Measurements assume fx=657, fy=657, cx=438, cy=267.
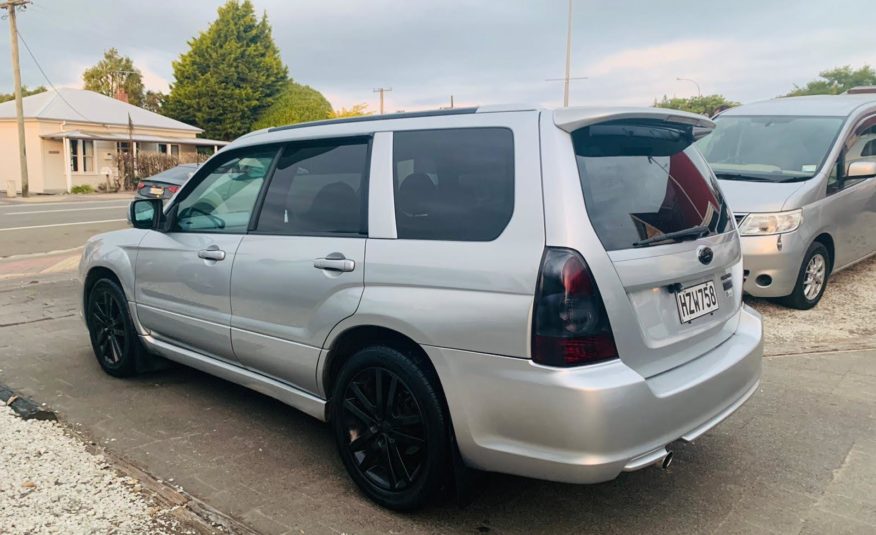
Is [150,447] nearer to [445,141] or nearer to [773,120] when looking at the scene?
[445,141]

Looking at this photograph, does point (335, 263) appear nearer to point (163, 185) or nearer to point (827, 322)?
point (827, 322)

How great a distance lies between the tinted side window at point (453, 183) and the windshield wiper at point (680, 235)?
1.88 feet

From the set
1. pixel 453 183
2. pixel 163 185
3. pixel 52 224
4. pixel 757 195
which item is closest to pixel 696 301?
pixel 453 183

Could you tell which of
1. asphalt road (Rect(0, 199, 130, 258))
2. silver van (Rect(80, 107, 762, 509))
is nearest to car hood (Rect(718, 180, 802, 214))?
silver van (Rect(80, 107, 762, 509))

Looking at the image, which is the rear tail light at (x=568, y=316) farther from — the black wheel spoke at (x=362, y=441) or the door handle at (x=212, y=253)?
the door handle at (x=212, y=253)

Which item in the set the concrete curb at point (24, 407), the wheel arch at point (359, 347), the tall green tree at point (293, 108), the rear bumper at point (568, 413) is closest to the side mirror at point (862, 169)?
the rear bumper at point (568, 413)

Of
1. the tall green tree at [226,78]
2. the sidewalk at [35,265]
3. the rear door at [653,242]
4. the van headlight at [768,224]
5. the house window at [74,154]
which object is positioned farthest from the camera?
the tall green tree at [226,78]

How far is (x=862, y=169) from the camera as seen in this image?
6387 mm

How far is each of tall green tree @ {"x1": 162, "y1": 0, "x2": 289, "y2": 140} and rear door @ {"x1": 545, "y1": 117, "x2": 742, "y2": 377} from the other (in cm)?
5164

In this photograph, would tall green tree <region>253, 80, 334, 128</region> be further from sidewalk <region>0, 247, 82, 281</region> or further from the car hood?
the car hood

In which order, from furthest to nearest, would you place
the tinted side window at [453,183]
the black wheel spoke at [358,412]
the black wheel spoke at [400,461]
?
the black wheel spoke at [358,412]
the black wheel spoke at [400,461]
the tinted side window at [453,183]

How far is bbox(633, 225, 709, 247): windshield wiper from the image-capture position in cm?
265

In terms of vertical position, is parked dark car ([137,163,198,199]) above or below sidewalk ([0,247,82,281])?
above

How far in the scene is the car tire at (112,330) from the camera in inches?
176
